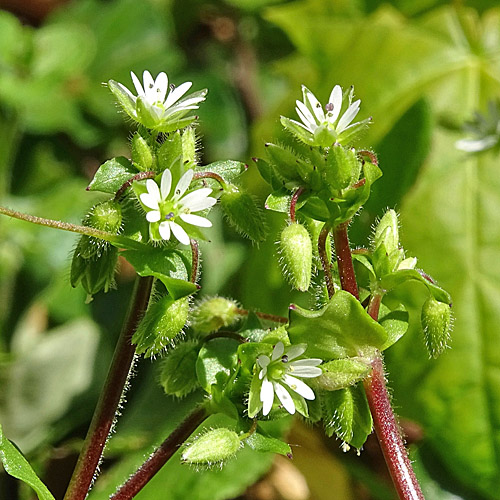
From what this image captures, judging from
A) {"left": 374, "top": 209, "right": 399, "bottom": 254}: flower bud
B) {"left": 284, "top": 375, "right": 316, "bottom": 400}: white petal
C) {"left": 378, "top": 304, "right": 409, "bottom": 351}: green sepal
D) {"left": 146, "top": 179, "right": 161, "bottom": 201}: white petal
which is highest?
{"left": 146, "top": 179, "right": 161, "bottom": 201}: white petal

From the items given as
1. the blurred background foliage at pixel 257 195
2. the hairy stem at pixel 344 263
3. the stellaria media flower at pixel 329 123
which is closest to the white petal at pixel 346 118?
the stellaria media flower at pixel 329 123

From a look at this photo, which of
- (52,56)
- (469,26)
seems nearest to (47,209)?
(52,56)

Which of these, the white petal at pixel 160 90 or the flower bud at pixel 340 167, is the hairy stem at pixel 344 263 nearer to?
the flower bud at pixel 340 167

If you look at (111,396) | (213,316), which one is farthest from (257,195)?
(111,396)

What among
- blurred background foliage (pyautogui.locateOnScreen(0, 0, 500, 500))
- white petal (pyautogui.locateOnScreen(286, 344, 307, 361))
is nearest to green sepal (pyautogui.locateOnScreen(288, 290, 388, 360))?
white petal (pyautogui.locateOnScreen(286, 344, 307, 361))

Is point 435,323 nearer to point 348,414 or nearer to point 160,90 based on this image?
point 348,414

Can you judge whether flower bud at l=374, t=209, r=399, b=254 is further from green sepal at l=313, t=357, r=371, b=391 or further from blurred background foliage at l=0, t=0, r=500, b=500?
blurred background foliage at l=0, t=0, r=500, b=500
